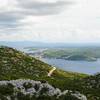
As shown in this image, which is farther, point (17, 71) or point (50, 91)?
point (17, 71)

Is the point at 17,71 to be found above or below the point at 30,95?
below

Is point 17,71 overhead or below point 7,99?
below

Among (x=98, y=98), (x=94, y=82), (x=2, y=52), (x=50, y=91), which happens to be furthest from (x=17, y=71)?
(x=50, y=91)

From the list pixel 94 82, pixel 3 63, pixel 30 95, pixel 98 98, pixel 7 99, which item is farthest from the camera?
pixel 3 63

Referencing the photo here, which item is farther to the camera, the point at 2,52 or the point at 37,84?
the point at 2,52

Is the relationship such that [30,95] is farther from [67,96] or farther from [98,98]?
[98,98]

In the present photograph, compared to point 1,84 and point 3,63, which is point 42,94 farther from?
point 3,63

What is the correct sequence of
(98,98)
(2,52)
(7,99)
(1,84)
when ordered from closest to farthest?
1. (7,99)
2. (1,84)
3. (98,98)
4. (2,52)

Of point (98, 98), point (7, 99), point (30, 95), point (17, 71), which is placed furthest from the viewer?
point (17, 71)

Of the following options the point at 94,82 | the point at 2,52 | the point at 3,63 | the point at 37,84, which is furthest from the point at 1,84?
the point at 2,52
